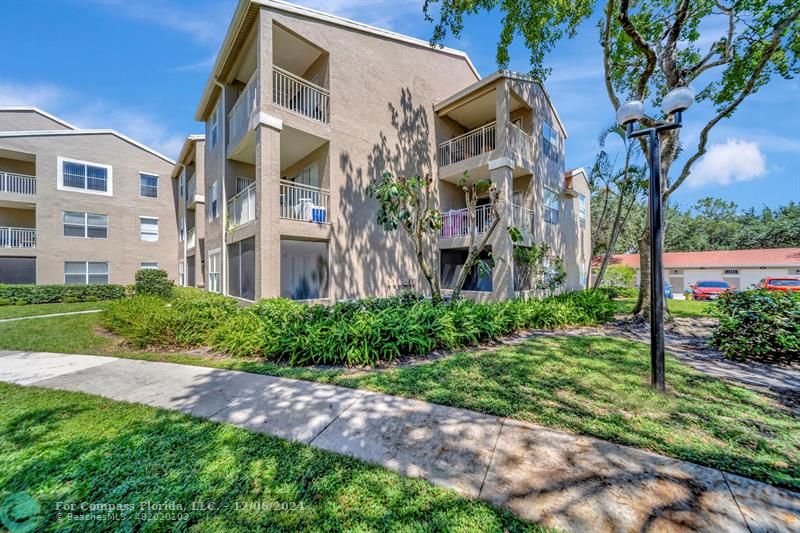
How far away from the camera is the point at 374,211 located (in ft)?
36.0

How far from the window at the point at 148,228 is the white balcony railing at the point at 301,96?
1729 centimetres

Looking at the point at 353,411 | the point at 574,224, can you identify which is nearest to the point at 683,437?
the point at 353,411

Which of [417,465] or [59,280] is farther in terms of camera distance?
[59,280]

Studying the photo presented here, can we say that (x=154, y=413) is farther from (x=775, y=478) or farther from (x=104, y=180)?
(x=104, y=180)

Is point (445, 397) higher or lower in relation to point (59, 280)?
lower

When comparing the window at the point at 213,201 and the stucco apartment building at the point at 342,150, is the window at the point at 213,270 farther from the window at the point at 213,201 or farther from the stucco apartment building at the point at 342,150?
the window at the point at 213,201

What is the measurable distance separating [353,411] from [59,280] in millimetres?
23671

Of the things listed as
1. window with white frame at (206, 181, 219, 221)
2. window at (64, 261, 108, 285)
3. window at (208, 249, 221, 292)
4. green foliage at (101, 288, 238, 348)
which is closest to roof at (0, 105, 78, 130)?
window at (64, 261, 108, 285)

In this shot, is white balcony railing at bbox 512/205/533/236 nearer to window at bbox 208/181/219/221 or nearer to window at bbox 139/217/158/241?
window at bbox 208/181/219/221

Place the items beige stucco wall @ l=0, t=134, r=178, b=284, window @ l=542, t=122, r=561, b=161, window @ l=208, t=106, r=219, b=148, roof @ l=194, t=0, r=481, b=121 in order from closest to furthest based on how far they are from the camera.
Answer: roof @ l=194, t=0, r=481, b=121, window @ l=208, t=106, r=219, b=148, window @ l=542, t=122, r=561, b=161, beige stucco wall @ l=0, t=134, r=178, b=284

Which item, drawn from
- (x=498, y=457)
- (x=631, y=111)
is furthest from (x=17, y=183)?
(x=631, y=111)

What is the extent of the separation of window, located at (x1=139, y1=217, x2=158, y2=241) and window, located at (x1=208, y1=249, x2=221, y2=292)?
10.9m

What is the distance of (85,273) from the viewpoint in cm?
1830

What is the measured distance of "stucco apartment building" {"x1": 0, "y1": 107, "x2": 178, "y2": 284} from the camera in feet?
55.5
